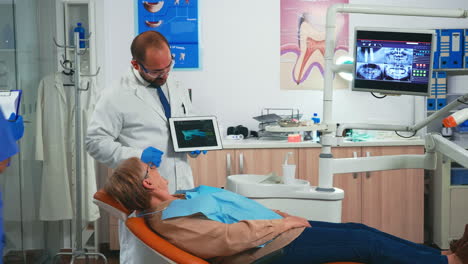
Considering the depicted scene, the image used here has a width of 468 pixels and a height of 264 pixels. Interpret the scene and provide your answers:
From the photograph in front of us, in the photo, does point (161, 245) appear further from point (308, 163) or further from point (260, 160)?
point (308, 163)

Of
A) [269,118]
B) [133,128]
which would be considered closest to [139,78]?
[133,128]

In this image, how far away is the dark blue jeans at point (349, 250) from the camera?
2016mm

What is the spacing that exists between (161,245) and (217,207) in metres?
0.31

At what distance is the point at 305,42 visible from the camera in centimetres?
427

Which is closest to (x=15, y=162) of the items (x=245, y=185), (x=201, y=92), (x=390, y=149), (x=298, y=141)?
(x=245, y=185)

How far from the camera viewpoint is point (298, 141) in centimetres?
389

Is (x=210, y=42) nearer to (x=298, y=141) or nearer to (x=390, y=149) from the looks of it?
A: (x=298, y=141)

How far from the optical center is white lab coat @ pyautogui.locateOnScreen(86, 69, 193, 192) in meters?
2.31

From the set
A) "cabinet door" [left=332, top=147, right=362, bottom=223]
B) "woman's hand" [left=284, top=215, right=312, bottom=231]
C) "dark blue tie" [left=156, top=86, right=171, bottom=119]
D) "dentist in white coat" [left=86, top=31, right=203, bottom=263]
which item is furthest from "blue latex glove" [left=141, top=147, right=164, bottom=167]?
"cabinet door" [left=332, top=147, right=362, bottom=223]

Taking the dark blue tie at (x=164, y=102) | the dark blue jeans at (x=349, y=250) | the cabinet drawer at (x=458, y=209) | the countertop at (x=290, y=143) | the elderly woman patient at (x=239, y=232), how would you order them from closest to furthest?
the elderly woman patient at (x=239, y=232) → the dark blue jeans at (x=349, y=250) → the dark blue tie at (x=164, y=102) → the countertop at (x=290, y=143) → the cabinet drawer at (x=458, y=209)

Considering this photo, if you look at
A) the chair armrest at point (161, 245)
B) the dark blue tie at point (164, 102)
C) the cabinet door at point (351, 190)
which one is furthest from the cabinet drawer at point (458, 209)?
the chair armrest at point (161, 245)

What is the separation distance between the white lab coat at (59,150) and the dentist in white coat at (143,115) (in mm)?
1216

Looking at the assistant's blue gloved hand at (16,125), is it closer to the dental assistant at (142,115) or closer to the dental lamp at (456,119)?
the dental assistant at (142,115)

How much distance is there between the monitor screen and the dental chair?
1064 millimetres
